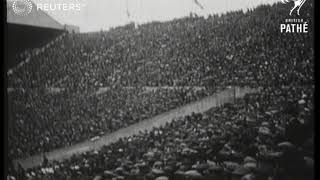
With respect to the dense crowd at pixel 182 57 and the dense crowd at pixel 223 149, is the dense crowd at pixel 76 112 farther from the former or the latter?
the dense crowd at pixel 223 149

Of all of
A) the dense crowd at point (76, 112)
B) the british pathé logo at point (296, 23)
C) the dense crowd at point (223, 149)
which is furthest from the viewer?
the dense crowd at point (76, 112)

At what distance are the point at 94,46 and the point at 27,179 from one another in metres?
5.15

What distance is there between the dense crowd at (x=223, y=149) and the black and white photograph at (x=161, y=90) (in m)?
0.02

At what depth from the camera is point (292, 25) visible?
8625 millimetres

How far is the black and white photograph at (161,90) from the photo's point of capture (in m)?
7.64

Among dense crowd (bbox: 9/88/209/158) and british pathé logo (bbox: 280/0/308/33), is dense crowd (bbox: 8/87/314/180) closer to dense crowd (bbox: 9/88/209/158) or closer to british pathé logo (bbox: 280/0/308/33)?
dense crowd (bbox: 9/88/209/158)

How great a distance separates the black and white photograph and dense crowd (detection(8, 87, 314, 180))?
0.02 m

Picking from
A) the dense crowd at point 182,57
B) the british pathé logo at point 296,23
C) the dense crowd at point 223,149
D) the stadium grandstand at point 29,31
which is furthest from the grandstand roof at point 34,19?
the british pathé logo at point 296,23

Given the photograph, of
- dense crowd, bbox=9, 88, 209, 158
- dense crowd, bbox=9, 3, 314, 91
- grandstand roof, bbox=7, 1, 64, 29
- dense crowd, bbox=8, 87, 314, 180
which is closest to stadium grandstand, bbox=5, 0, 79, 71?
grandstand roof, bbox=7, 1, 64, 29

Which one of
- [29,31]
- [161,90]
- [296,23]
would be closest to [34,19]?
[29,31]

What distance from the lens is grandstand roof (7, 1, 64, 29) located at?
11.4 m

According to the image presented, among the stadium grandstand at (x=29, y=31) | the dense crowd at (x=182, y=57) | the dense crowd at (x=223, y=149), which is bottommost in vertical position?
the dense crowd at (x=223, y=149)

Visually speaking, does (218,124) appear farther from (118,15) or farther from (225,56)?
(118,15)

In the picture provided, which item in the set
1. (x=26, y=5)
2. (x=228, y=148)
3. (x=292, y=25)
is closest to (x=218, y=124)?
(x=228, y=148)
